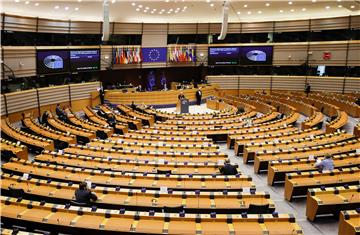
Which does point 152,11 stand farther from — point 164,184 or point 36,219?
point 36,219

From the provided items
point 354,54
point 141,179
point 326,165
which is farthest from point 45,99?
point 354,54

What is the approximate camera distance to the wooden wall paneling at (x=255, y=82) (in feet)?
108

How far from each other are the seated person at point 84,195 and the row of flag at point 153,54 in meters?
21.9

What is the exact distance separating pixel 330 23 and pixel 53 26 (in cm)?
2238

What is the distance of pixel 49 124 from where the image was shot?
19812 mm

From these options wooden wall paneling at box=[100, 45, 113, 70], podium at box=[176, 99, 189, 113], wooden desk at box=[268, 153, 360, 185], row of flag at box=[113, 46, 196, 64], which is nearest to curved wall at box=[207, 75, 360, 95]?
row of flag at box=[113, 46, 196, 64]

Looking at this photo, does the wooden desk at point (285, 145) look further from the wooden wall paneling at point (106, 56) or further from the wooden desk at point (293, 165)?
the wooden wall paneling at point (106, 56)

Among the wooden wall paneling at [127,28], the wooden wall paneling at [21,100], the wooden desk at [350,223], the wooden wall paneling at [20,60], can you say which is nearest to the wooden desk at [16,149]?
the wooden wall paneling at [21,100]

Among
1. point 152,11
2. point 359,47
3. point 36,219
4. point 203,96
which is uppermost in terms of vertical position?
point 152,11

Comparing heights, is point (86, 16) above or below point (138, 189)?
above

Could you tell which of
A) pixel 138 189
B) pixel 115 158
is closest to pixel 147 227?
pixel 138 189

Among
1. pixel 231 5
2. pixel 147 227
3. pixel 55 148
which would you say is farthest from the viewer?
pixel 231 5

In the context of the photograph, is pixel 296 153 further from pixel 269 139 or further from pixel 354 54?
pixel 354 54

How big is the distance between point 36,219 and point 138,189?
10.0 ft
